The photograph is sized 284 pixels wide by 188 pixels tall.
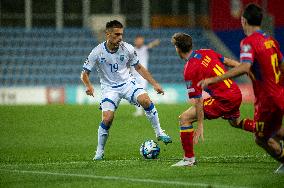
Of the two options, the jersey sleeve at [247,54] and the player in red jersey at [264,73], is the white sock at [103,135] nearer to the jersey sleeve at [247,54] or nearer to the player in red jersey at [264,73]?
the player in red jersey at [264,73]

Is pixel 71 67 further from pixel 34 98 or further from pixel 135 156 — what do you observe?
pixel 135 156

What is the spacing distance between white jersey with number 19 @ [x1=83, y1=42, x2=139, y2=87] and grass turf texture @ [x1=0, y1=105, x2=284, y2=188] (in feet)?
4.41

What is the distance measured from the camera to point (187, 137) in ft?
39.2

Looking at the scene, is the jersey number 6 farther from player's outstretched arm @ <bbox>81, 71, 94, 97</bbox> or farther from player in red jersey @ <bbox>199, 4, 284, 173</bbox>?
player in red jersey @ <bbox>199, 4, 284, 173</bbox>

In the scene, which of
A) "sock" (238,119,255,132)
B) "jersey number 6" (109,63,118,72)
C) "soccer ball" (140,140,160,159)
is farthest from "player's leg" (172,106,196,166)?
"jersey number 6" (109,63,118,72)

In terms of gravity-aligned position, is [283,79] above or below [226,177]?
above

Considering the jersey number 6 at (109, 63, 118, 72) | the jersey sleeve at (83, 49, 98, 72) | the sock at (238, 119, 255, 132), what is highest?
the jersey sleeve at (83, 49, 98, 72)

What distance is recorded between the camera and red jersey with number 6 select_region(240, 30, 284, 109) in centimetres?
983

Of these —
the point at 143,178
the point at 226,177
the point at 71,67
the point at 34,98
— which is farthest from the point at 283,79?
the point at 71,67

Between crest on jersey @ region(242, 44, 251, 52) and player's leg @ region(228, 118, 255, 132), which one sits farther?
player's leg @ region(228, 118, 255, 132)

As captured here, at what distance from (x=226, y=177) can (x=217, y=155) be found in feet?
11.5

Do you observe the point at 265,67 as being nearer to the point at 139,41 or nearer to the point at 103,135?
the point at 103,135

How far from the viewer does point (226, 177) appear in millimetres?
10414

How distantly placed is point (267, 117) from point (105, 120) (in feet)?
13.6
